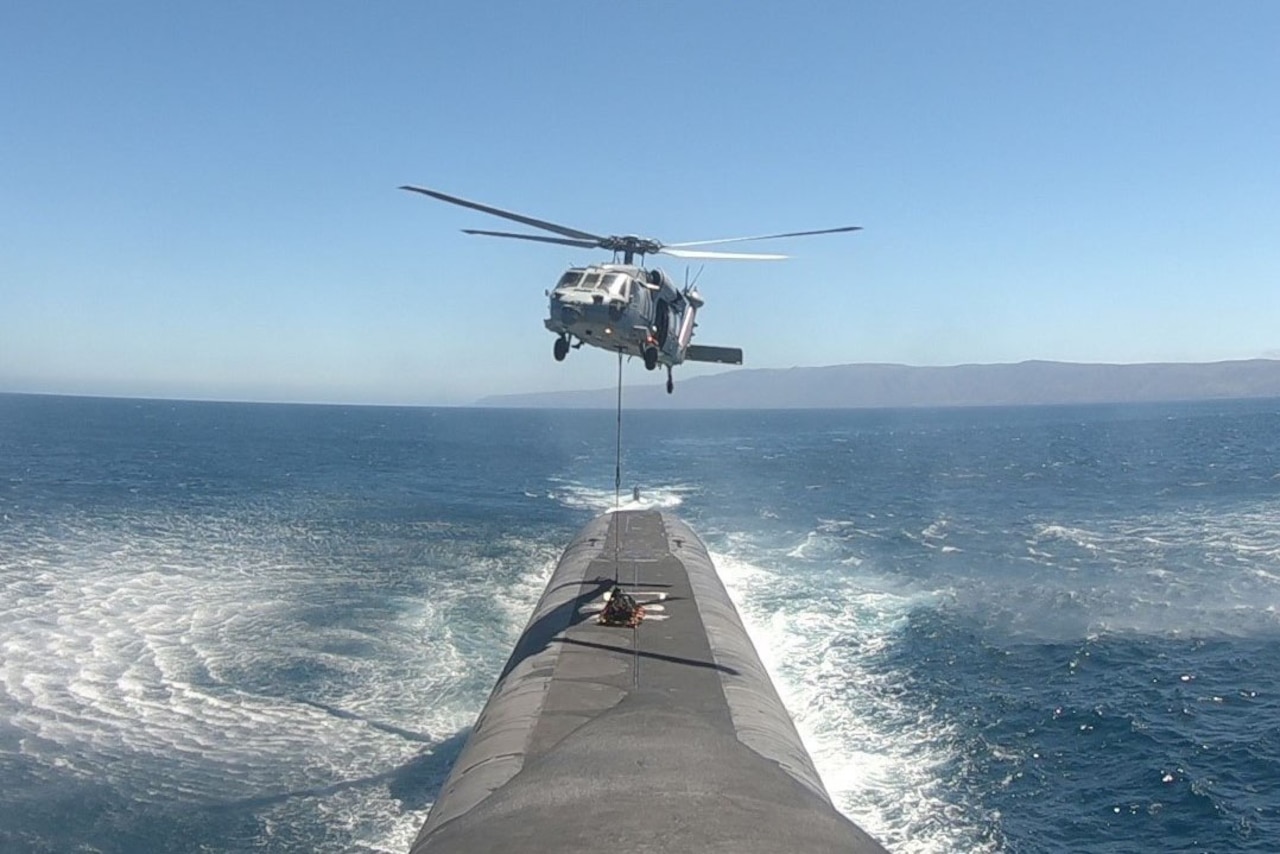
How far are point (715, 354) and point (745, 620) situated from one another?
45.9 ft

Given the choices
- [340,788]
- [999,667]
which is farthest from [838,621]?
[340,788]

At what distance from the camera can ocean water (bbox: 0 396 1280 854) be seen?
979 inches

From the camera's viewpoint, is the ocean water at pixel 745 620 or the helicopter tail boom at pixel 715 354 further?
the helicopter tail boom at pixel 715 354

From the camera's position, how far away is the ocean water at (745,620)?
24859 mm

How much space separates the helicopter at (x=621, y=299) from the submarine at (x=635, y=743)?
8.57 meters

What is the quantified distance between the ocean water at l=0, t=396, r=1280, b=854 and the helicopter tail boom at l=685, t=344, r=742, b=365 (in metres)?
12.1

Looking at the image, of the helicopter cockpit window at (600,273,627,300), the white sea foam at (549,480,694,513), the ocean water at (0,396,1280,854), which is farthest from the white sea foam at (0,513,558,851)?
the white sea foam at (549,480,694,513)

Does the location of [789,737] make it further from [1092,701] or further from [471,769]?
[1092,701]

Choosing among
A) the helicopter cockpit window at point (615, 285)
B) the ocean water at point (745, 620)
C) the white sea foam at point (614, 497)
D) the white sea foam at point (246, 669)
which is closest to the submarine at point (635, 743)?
the ocean water at point (745, 620)

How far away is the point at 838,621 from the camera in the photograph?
4256 cm

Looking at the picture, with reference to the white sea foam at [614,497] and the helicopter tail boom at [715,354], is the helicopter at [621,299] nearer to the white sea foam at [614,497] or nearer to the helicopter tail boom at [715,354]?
the helicopter tail boom at [715,354]

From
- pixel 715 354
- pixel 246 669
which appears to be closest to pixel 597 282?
pixel 715 354

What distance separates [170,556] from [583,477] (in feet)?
180

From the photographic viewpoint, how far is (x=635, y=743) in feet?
55.5
